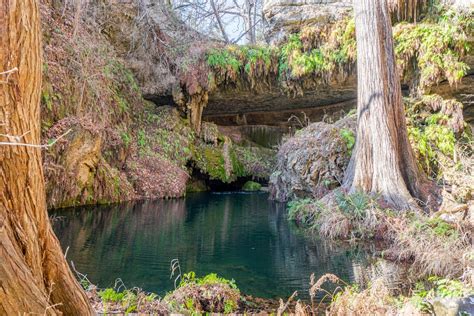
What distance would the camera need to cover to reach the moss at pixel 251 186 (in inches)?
623

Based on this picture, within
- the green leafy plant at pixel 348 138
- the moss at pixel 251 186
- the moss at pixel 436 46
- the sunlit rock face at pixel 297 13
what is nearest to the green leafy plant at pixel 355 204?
the green leafy plant at pixel 348 138

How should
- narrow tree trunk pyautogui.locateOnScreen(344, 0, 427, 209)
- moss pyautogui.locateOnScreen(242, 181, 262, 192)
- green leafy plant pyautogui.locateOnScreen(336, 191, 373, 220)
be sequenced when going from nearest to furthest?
1. green leafy plant pyautogui.locateOnScreen(336, 191, 373, 220)
2. narrow tree trunk pyautogui.locateOnScreen(344, 0, 427, 209)
3. moss pyautogui.locateOnScreen(242, 181, 262, 192)

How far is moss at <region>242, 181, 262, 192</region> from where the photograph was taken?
15836 mm

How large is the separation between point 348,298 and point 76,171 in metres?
7.52

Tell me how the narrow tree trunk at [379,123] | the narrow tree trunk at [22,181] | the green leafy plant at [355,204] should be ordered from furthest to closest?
the narrow tree trunk at [379,123]
the green leafy plant at [355,204]
the narrow tree trunk at [22,181]

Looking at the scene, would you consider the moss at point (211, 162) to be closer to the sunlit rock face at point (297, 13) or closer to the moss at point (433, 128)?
the sunlit rock face at point (297, 13)

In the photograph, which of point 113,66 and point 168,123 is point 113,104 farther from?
point 168,123

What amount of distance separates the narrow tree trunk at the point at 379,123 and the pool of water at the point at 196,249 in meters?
1.85

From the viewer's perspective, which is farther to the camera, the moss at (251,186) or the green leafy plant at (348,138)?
the moss at (251,186)

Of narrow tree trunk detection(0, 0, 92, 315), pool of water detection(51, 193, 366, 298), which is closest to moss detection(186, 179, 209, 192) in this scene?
pool of water detection(51, 193, 366, 298)

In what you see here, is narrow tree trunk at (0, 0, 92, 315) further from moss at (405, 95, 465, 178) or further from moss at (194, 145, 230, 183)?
moss at (194, 145, 230, 183)

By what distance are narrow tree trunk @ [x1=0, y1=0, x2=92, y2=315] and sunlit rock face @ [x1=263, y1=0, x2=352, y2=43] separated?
12034 mm

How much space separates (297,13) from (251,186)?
22.5 feet

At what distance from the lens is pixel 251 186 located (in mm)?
15938
